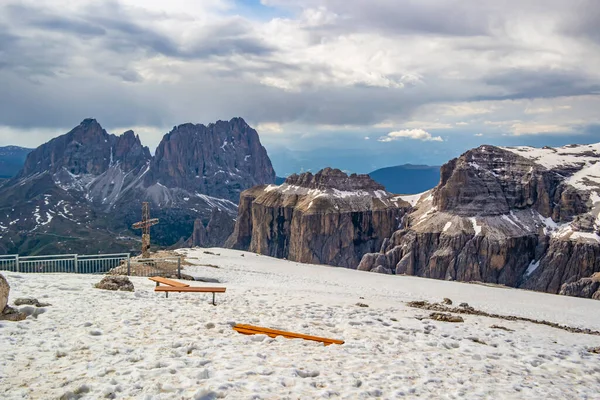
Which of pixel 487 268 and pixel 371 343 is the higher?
pixel 371 343

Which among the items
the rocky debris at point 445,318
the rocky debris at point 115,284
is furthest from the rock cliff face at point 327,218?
the rocky debris at point 115,284

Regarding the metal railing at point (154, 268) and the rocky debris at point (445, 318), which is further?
the metal railing at point (154, 268)

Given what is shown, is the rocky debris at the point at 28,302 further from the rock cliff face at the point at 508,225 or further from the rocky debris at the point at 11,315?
the rock cliff face at the point at 508,225

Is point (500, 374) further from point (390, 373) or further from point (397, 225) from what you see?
point (397, 225)

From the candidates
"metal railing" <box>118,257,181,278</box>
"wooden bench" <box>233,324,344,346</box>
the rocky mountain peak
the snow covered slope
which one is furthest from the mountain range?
"wooden bench" <box>233,324,344,346</box>

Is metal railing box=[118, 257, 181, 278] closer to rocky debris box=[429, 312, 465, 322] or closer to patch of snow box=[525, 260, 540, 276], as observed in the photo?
rocky debris box=[429, 312, 465, 322]

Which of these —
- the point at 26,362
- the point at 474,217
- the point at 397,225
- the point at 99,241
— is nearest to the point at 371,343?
the point at 26,362
